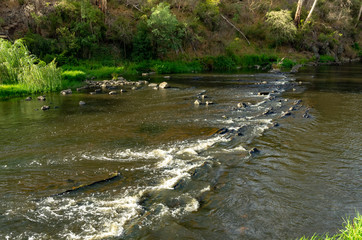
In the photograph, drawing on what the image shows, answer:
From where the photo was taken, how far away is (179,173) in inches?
299

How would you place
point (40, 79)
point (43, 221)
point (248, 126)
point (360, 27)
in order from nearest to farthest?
1. point (43, 221)
2. point (248, 126)
3. point (40, 79)
4. point (360, 27)

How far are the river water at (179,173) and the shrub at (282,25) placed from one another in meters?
36.5

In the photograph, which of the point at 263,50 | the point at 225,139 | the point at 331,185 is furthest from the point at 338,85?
the point at 263,50

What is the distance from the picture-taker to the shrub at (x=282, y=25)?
157 ft

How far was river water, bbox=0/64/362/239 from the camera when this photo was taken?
17.9 ft

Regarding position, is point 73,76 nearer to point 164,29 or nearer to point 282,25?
point 164,29

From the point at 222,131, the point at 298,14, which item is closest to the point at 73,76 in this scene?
the point at 222,131

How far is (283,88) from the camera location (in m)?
23.0

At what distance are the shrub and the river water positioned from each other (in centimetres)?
3647

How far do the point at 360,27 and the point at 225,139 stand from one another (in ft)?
228

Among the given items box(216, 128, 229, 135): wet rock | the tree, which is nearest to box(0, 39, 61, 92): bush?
box(216, 128, 229, 135): wet rock

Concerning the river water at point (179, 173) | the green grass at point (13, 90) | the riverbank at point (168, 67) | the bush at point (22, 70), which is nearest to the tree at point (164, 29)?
the riverbank at point (168, 67)

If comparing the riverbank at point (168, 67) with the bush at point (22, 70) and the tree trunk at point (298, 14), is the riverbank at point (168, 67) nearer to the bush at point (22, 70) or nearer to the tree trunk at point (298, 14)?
the bush at point (22, 70)

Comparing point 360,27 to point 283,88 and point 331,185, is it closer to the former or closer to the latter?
point 283,88
